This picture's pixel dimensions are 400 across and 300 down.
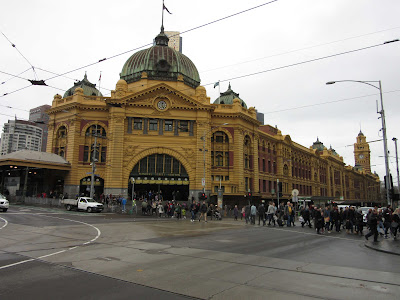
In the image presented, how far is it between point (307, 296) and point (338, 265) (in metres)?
3.88

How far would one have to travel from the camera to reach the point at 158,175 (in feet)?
148

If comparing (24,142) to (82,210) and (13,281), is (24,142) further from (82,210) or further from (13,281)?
(13,281)

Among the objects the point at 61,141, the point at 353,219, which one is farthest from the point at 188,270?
the point at 61,141

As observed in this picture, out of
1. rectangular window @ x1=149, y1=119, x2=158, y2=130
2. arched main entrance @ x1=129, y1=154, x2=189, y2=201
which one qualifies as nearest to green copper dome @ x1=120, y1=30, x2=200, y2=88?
rectangular window @ x1=149, y1=119, x2=158, y2=130

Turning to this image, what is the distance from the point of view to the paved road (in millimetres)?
6664

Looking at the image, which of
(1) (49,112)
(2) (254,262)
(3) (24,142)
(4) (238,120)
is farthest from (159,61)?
(3) (24,142)

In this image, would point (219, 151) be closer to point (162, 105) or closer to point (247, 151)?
point (247, 151)

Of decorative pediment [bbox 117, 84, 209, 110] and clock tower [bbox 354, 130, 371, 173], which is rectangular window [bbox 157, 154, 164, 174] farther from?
clock tower [bbox 354, 130, 371, 173]

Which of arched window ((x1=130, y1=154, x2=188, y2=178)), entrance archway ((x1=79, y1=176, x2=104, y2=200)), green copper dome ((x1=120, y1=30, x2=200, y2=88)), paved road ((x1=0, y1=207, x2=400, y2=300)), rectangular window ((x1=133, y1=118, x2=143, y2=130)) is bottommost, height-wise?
paved road ((x1=0, y1=207, x2=400, y2=300))

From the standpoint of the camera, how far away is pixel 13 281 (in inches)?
282

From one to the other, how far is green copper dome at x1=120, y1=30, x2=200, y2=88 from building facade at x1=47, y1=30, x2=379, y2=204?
0.16 metres

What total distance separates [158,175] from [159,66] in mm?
17820

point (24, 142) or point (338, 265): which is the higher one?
point (24, 142)

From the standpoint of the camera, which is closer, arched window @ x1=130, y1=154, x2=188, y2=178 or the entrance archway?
arched window @ x1=130, y1=154, x2=188, y2=178
